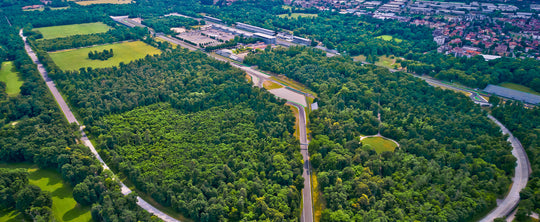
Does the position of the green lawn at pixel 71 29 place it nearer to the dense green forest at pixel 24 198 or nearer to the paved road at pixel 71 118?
the paved road at pixel 71 118

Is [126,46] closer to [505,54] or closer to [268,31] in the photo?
[268,31]

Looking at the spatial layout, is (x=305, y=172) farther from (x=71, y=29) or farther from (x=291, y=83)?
(x=71, y=29)

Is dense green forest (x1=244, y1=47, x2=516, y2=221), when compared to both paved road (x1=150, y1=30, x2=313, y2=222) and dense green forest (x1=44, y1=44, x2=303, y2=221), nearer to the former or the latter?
paved road (x1=150, y1=30, x2=313, y2=222)

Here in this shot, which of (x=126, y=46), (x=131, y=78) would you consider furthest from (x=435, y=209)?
(x=126, y=46)

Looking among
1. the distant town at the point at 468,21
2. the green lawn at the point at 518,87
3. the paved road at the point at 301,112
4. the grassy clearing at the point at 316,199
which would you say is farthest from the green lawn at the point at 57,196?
the distant town at the point at 468,21

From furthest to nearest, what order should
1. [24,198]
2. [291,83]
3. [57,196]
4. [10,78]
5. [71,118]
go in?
[291,83] → [10,78] → [71,118] → [57,196] → [24,198]

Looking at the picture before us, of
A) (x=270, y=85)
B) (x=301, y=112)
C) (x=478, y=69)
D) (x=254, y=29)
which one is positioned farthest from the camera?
(x=254, y=29)

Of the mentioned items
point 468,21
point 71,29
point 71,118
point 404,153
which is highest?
point 468,21

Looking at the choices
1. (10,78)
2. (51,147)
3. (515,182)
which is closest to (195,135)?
(51,147)
